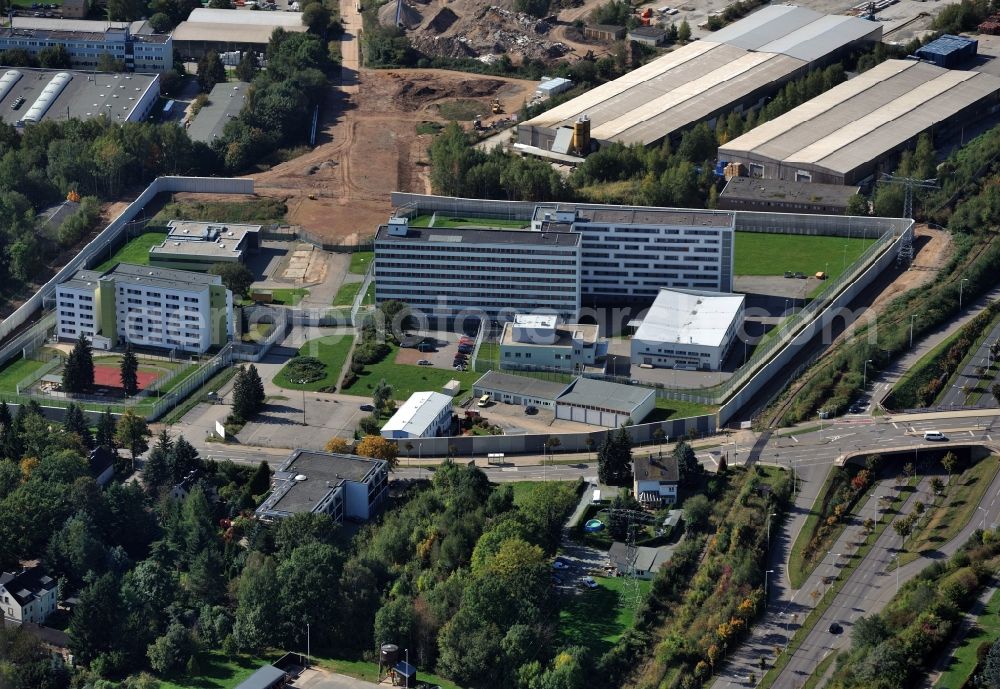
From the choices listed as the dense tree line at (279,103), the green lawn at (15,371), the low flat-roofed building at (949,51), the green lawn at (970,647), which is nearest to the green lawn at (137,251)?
the green lawn at (15,371)

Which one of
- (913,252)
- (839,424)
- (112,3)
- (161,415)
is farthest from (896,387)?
(112,3)

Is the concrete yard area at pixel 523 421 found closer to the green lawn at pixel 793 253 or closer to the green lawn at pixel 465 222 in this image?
the green lawn at pixel 793 253

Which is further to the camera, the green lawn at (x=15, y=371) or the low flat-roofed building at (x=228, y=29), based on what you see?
the low flat-roofed building at (x=228, y=29)

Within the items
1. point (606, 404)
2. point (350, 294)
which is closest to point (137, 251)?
point (350, 294)

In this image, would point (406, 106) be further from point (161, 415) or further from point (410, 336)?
point (161, 415)

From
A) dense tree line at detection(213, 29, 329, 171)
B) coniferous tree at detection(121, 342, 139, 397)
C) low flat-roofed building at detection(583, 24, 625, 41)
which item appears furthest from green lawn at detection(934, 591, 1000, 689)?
low flat-roofed building at detection(583, 24, 625, 41)
